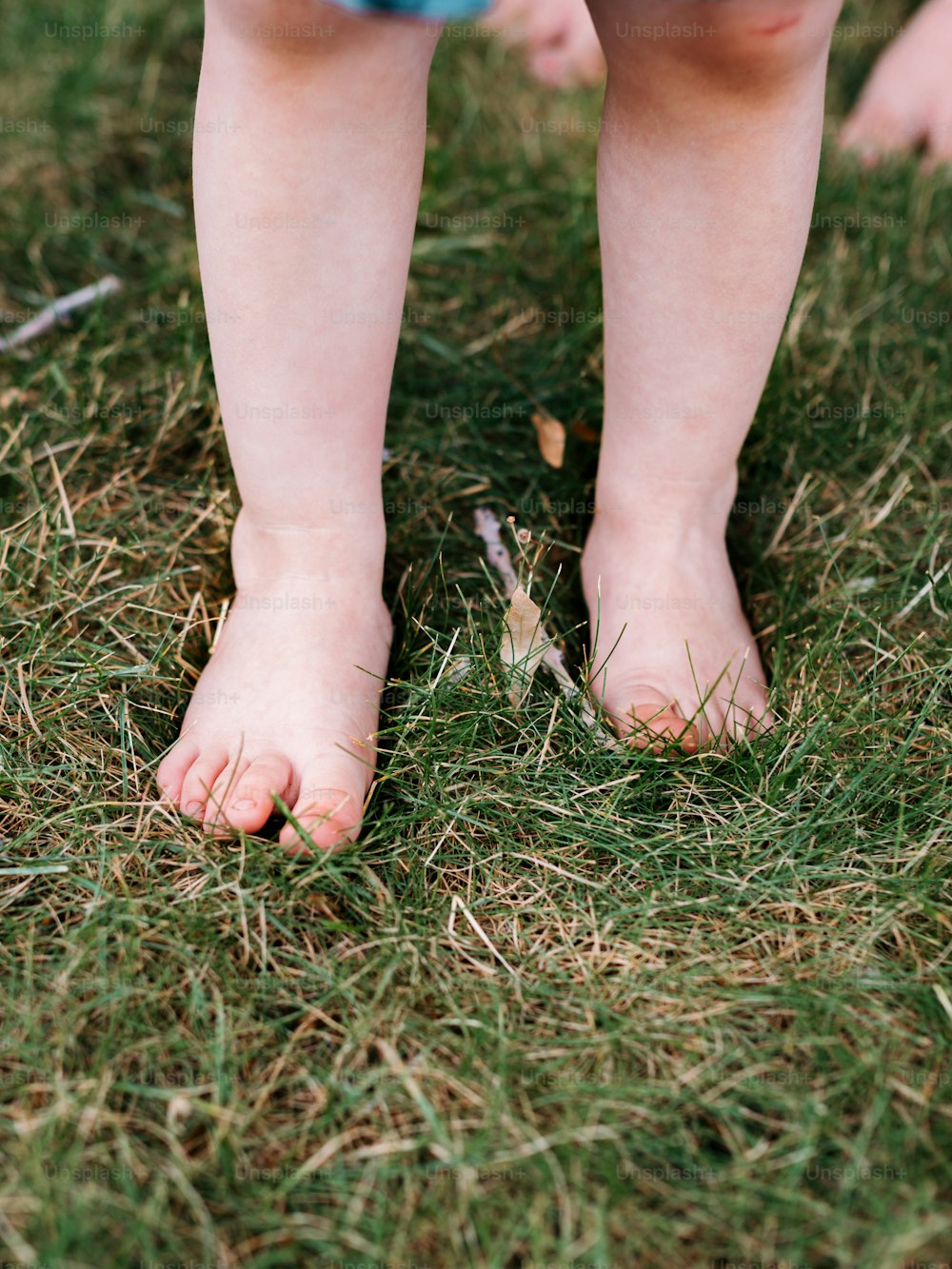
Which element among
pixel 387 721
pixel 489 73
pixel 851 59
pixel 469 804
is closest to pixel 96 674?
pixel 387 721

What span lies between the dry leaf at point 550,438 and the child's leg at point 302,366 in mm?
341

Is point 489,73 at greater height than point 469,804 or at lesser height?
greater

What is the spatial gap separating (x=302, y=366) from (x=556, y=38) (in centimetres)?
163

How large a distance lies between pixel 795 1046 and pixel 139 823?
601mm

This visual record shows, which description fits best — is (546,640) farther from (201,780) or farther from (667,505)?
(201,780)

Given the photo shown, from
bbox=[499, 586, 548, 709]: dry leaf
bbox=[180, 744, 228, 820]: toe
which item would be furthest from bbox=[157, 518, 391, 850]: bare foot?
bbox=[499, 586, 548, 709]: dry leaf

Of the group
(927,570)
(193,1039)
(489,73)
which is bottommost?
(193,1039)

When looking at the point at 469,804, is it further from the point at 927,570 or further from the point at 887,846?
the point at 927,570

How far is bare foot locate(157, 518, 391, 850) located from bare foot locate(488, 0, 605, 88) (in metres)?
1.53

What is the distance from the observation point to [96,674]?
1178 mm

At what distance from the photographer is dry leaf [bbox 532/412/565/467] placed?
142 cm

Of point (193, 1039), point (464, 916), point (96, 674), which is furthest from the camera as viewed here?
point (96, 674)

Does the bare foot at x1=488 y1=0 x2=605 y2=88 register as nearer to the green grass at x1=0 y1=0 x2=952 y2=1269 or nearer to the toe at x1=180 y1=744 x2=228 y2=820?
the green grass at x1=0 y1=0 x2=952 y2=1269

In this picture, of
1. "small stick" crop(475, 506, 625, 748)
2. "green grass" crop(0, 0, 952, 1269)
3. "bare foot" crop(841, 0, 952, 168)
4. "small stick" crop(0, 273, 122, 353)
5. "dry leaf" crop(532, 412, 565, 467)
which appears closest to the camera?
"green grass" crop(0, 0, 952, 1269)
